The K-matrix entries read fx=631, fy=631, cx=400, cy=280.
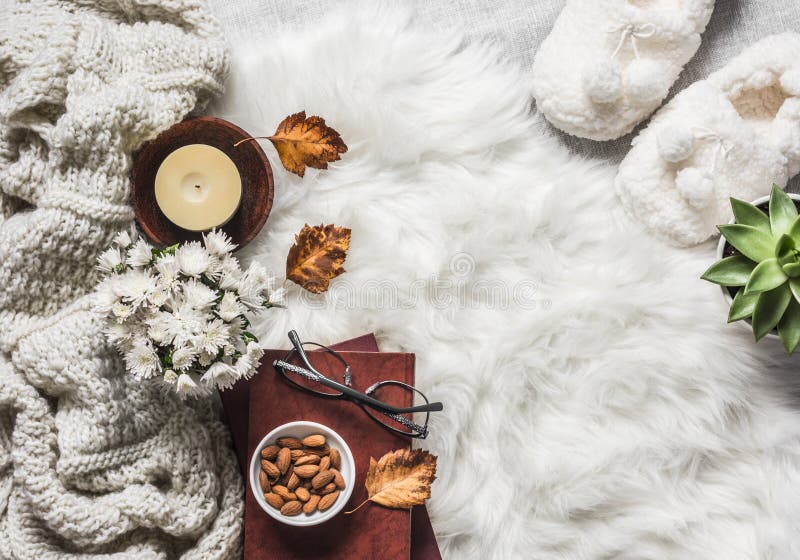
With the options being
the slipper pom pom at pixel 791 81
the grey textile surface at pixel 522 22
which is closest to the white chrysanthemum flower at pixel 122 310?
the grey textile surface at pixel 522 22

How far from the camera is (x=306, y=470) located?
77cm

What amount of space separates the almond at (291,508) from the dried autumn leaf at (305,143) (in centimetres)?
44

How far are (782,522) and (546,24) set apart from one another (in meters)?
0.77

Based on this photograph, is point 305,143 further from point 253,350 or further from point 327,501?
point 327,501

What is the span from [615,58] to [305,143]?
0.45 metres

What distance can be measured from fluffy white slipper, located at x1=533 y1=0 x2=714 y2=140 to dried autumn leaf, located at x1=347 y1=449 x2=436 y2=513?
51 cm

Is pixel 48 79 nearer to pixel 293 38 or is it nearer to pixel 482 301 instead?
pixel 293 38

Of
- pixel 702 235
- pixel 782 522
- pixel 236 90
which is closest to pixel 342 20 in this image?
pixel 236 90

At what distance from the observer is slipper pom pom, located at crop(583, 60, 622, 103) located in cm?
83

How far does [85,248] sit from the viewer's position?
2.73 feet

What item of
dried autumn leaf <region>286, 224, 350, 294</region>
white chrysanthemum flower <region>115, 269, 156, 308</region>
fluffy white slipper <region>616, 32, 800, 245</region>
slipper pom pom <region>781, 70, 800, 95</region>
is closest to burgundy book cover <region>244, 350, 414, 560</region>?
dried autumn leaf <region>286, 224, 350, 294</region>

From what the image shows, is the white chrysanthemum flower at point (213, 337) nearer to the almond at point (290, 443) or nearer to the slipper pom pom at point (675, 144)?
the almond at point (290, 443)

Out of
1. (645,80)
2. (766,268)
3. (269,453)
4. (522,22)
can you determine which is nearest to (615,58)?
(645,80)

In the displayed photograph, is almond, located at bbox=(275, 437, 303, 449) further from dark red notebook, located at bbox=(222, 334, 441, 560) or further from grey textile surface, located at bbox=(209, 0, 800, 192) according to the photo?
grey textile surface, located at bbox=(209, 0, 800, 192)
